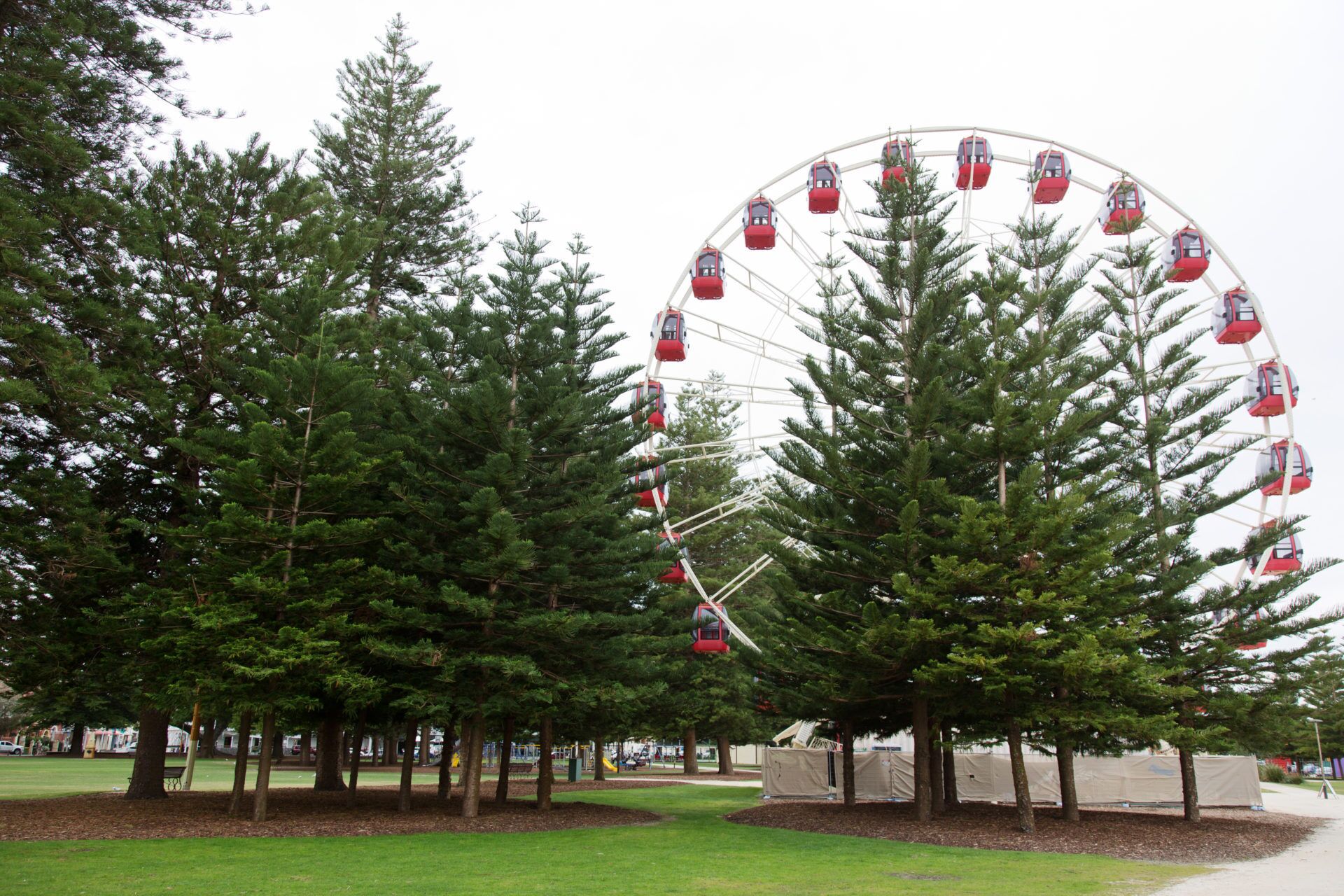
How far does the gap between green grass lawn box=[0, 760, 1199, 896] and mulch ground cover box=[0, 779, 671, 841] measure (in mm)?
778

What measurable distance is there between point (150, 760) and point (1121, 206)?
22874 millimetres

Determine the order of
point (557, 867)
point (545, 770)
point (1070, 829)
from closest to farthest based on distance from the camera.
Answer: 1. point (557, 867)
2. point (1070, 829)
3. point (545, 770)

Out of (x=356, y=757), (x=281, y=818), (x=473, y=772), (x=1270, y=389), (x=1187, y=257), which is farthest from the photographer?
(x=1187, y=257)

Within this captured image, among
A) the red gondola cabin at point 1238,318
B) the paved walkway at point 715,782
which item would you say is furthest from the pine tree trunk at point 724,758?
the red gondola cabin at point 1238,318

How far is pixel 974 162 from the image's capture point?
71.4ft

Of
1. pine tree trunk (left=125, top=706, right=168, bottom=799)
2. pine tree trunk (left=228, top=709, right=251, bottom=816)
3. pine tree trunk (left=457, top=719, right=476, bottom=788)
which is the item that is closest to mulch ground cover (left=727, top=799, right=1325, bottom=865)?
pine tree trunk (left=457, top=719, right=476, bottom=788)

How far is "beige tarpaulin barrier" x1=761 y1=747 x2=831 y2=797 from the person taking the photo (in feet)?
70.6

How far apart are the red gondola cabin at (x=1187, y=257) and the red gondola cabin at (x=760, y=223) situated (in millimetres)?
8713

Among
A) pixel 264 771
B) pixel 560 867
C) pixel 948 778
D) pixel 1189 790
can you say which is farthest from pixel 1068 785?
pixel 264 771

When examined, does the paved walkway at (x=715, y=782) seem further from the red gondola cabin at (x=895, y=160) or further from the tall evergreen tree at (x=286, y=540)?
the red gondola cabin at (x=895, y=160)

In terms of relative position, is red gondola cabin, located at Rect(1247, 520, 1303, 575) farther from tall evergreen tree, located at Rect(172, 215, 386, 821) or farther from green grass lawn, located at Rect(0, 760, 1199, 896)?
tall evergreen tree, located at Rect(172, 215, 386, 821)

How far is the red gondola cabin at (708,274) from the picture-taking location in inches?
851

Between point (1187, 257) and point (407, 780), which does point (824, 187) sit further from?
point (407, 780)

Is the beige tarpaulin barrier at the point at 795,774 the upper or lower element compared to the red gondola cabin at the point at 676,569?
lower
